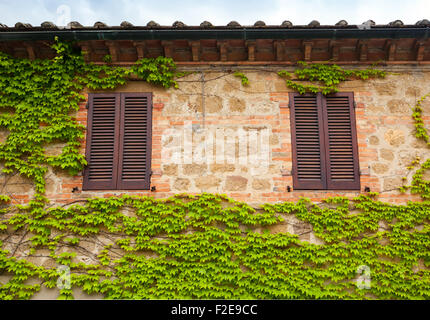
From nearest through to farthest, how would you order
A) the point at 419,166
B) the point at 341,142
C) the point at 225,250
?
the point at 225,250
the point at 419,166
the point at 341,142

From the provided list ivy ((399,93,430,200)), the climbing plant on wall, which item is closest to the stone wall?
ivy ((399,93,430,200))

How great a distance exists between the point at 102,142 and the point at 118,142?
254 millimetres

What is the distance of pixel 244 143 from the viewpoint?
19.2 feet

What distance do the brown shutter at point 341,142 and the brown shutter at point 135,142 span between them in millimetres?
2786

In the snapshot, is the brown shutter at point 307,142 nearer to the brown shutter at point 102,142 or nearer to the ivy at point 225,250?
the ivy at point 225,250

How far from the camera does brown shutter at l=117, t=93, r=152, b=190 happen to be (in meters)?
5.72

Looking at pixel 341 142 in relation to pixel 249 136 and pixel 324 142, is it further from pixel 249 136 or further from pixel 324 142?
pixel 249 136

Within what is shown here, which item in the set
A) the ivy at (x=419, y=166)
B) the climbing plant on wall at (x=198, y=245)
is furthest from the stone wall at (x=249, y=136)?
the climbing plant on wall at (x=198, y=245)

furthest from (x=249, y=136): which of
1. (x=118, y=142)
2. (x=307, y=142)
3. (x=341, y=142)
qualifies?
(x=118, y=142)

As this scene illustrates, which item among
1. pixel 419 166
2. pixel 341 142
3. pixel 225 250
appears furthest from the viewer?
pixel 341 142

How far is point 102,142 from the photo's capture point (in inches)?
232

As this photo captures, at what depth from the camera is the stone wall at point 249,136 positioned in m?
5.66

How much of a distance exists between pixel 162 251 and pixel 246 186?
1553 mm

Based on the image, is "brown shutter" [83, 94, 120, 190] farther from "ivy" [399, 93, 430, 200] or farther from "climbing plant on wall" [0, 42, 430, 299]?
"ivy" [399, 93, 430, 200]
